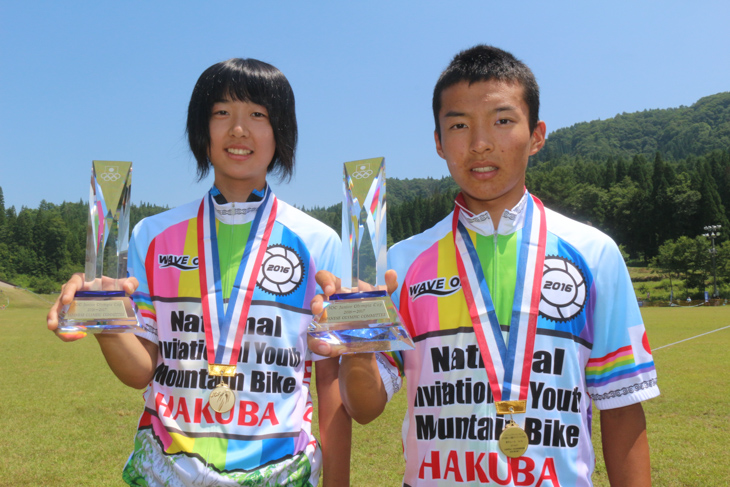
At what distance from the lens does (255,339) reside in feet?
7.13

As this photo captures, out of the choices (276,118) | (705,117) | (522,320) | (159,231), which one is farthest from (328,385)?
(705,117)

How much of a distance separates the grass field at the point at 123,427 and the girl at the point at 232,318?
3783 millimetres

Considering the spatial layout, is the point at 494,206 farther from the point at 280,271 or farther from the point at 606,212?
the point at 606,212

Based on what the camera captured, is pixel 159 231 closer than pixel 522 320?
No

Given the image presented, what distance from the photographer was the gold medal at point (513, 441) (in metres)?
1.83

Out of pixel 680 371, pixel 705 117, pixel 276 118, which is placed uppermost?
pixel 705 117

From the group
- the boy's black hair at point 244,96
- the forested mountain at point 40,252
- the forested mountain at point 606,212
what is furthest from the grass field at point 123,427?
the forested mountain at point 40,252

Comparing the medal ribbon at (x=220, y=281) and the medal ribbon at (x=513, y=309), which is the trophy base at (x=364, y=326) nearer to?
the medal ribbon at (x=513, y=309)

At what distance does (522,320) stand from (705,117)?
543 feet

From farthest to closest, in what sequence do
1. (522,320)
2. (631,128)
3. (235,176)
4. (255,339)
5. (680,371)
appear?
(631,128) → (680,371) → (235,176) → (255,339) → (522,320)

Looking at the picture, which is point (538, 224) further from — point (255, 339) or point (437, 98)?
point (255, 339)

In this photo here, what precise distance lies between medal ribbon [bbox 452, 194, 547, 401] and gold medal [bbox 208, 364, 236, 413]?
0.93 metres

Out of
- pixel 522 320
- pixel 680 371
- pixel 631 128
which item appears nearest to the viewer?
pixel 522 320

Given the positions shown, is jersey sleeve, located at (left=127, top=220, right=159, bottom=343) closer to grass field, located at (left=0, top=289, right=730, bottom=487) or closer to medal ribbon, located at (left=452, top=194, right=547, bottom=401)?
medal ribbon, located at (left=452, top=194, right=547, bottom=401)
